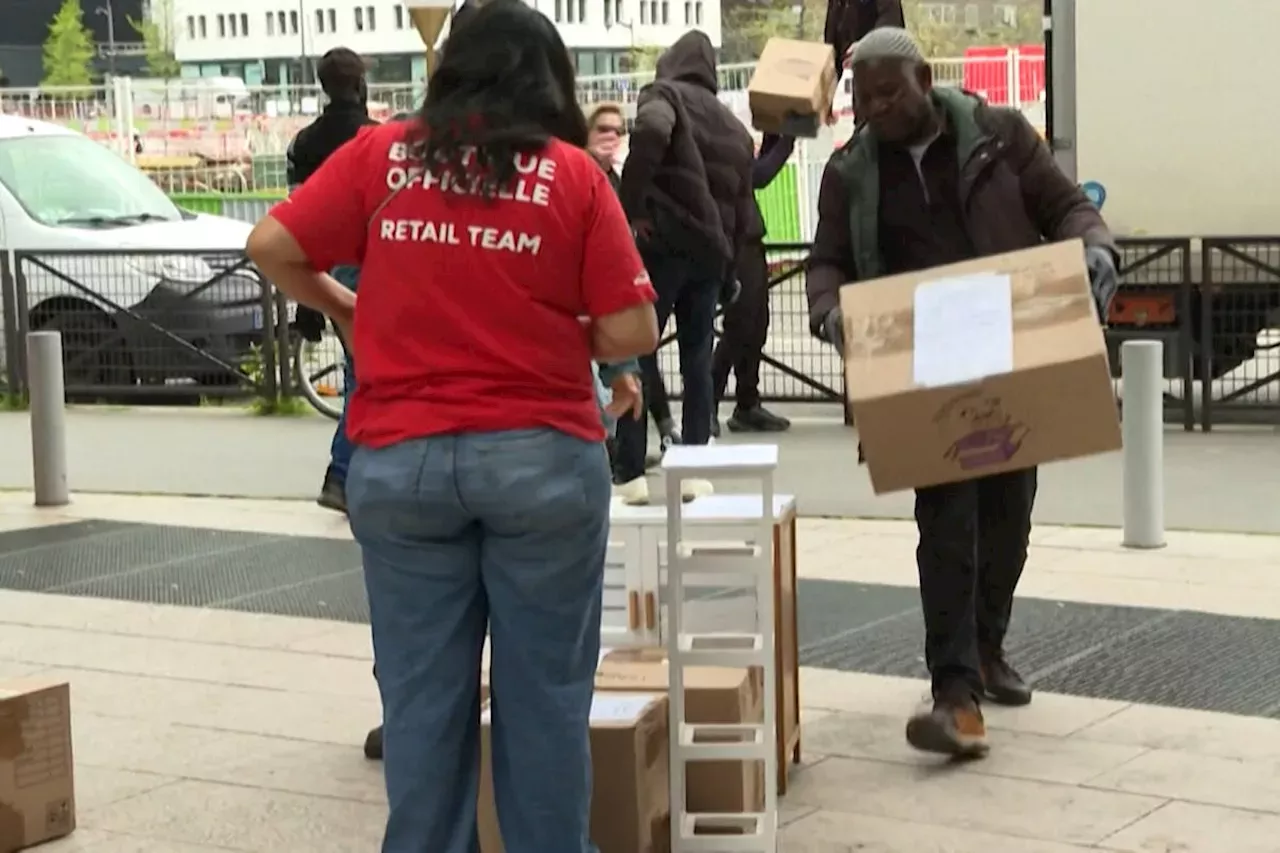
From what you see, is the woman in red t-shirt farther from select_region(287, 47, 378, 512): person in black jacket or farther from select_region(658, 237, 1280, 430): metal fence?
select_region(658, 237, 1280, 430): metal fence

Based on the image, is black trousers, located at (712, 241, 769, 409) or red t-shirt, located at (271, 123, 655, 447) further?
black trousers, located at (712, 241, 769, 409)

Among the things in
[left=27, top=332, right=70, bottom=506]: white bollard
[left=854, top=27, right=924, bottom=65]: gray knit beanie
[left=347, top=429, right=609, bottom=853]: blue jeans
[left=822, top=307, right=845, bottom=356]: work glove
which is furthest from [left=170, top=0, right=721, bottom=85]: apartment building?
[left=347, top=429, right=609, bottom=853]: blue jeans

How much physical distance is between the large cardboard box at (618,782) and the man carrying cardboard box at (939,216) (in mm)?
1076

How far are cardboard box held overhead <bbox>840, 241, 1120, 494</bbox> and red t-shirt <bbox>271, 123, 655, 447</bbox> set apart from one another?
3.48 feet

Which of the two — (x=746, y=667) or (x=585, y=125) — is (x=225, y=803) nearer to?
(x=746, y=667)

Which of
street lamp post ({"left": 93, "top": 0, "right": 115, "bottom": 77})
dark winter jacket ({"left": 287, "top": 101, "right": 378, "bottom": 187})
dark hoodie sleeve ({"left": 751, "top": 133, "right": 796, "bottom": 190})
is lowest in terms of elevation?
dark hoodie sleeve ({"left": 751, "top": 133, "right": 796, "bottom": 190})

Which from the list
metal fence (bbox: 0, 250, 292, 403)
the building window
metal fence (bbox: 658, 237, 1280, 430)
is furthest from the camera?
the building window

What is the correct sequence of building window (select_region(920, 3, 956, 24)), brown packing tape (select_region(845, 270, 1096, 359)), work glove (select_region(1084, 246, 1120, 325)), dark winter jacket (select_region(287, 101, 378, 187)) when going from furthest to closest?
building window (select_region(920, 3, 956, 24)) < dark winter jacket (select_region(287, 101, 378, 187)) < work glove (select_region(1084, 246, 1120, 325)) < brown packing tape (select_region(845, 270, 1096, 359))

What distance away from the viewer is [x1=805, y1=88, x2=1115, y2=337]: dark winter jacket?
16.9 feet

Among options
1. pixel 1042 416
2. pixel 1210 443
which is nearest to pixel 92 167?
pixel 1210 443

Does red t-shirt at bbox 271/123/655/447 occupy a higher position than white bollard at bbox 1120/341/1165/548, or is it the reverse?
red t-shirt at bbox 271/123/655/447

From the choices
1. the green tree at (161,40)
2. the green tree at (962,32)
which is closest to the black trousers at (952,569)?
the green tree at (962,32)

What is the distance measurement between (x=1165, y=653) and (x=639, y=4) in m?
16.5

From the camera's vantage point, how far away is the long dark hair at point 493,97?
11.8ft
